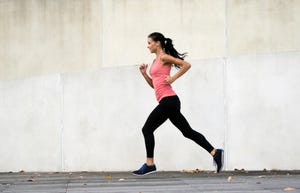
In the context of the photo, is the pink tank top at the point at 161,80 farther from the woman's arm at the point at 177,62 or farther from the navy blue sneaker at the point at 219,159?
the navy blue sneaker at the point at 219,159

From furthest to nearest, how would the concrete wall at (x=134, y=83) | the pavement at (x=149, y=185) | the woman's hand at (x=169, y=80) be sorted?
the concrete wall at (x=134, y=83) → the woman's hand at (x=169, y=80) → the pavement at (x=149, y=185)

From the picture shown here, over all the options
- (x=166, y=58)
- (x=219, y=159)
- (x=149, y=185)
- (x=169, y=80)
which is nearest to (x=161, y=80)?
(x=169, y=80)

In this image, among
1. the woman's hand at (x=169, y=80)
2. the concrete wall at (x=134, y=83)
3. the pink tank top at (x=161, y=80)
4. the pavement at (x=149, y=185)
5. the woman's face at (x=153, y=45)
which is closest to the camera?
the pavement at (x=149, y=185)

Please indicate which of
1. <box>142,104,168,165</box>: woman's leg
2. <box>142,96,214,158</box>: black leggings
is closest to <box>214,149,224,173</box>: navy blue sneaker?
<box>142,96,214,158</box>: black leggings

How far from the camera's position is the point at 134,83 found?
33.6 ft

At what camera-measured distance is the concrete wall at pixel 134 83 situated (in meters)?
10.0

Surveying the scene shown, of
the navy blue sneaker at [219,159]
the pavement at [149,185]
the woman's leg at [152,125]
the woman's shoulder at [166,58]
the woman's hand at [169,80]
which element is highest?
the woman's shoulder at [166,58]

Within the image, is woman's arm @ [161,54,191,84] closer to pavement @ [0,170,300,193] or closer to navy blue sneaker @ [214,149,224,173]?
navy blue sneaker @ [214,149,224,173]

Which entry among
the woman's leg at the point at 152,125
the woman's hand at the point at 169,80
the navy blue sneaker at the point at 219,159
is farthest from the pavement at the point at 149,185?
the woman's hand at the point at 169,80

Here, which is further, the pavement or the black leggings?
the black leggings

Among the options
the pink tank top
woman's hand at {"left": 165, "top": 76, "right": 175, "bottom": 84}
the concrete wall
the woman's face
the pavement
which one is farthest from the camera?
the concrete wall

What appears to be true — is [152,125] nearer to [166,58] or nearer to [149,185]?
[166,58]

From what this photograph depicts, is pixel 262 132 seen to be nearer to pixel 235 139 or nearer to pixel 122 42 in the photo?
pixel 235 139

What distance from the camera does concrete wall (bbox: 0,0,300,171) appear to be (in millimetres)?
10047
